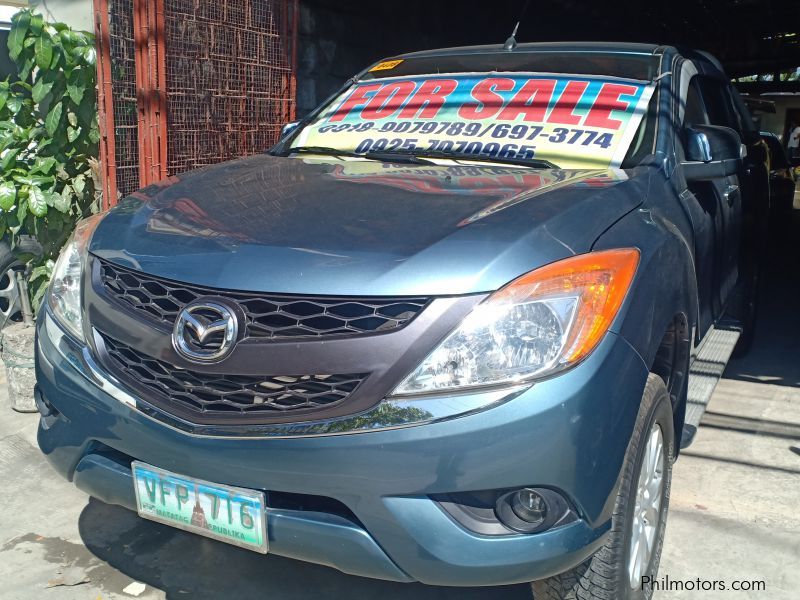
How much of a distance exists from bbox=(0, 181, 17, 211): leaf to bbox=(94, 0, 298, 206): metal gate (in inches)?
17.3

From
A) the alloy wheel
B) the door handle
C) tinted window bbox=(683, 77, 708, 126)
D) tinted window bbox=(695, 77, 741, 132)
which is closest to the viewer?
the alloy wheel

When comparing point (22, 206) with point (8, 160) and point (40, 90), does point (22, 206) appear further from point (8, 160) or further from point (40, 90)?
point (40, 90)

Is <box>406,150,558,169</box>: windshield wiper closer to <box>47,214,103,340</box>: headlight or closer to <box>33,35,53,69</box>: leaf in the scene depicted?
<box>47,214,103,340</box>: headlight

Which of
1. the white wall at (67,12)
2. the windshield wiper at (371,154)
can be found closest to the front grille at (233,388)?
the windshield wiper at (371,154)

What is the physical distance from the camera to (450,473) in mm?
1812

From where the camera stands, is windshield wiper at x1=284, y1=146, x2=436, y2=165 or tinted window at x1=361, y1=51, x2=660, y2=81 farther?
tinted window at x1=361, y1=51, x2=660, y2=81

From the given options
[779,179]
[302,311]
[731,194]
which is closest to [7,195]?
[302,311]

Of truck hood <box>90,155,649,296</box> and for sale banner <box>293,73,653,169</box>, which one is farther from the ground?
for sale banner <box>293,73,653,169</box>

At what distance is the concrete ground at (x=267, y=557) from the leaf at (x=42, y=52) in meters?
1.77

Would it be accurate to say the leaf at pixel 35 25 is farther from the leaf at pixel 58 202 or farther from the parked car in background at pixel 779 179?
the parked car in background at pixel 779 179

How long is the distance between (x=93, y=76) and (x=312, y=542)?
10.8 feet

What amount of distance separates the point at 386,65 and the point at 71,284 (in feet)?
6.68

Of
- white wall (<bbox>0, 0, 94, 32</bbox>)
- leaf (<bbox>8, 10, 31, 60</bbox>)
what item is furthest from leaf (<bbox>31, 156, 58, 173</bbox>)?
white wall (<bbox>0, 0, 94, 32</bbox>)

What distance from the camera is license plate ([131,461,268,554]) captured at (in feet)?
6.52
